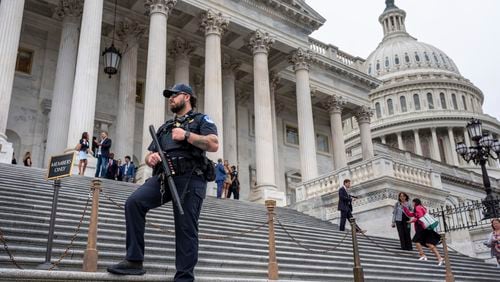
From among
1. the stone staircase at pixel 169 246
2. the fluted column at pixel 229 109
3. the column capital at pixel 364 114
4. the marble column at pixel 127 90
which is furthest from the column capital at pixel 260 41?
the column capital at pixel 364 114

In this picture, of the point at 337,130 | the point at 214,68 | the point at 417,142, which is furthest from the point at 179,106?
the point at 417,142

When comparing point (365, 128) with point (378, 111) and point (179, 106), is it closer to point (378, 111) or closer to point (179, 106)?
point (179, 106)

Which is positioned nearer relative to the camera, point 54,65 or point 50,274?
point 50,274

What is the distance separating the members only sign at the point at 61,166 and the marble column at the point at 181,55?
16.9 m

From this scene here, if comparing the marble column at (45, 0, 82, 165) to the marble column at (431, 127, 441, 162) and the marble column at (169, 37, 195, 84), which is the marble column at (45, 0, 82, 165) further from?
the marble column at (431, 127, 441, 162)

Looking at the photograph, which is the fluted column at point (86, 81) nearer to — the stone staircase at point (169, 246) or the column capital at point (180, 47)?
the stone staircase at point (169, 246)

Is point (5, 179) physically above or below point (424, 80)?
below

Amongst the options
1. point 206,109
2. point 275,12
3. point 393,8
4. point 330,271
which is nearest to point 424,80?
point 393,8

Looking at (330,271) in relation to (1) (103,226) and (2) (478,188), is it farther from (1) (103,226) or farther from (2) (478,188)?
(2) (478,188)

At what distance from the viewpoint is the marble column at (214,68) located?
19.9 meters

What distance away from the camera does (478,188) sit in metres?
50.8

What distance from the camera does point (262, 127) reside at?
21.6 m

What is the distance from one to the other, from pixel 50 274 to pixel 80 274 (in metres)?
0.29

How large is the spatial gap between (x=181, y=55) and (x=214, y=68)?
3942mm
